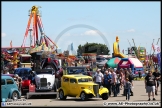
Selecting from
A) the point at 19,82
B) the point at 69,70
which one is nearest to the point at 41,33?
the point at 69,70

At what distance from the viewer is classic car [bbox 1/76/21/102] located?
21.0 meters

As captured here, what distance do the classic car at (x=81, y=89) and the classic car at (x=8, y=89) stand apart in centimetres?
256

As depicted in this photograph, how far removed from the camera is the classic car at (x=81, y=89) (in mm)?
21156

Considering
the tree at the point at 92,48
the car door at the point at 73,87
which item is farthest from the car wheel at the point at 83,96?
the tree at the point at 92,48

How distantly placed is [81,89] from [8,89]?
13.0ft

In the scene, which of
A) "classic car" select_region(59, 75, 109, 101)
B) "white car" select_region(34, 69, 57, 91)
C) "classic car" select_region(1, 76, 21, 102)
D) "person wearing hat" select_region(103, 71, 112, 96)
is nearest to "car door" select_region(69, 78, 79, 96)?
"classic car" select_region(59, 75, 109, 101)

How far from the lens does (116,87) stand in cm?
2366

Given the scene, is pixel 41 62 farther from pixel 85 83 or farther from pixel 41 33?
pixel 41 33

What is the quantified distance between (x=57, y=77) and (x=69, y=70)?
368cm

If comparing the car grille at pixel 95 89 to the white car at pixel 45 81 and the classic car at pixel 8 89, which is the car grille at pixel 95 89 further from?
the white car at pixel 45 81

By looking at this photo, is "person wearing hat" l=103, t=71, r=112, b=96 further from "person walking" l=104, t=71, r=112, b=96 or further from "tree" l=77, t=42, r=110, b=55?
"tree" l=77, t=42, r=110, b=55

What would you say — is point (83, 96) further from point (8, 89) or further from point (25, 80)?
point (25, 80)

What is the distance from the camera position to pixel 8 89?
2138 cm

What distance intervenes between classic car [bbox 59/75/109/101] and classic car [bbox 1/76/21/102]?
256 centimetres
